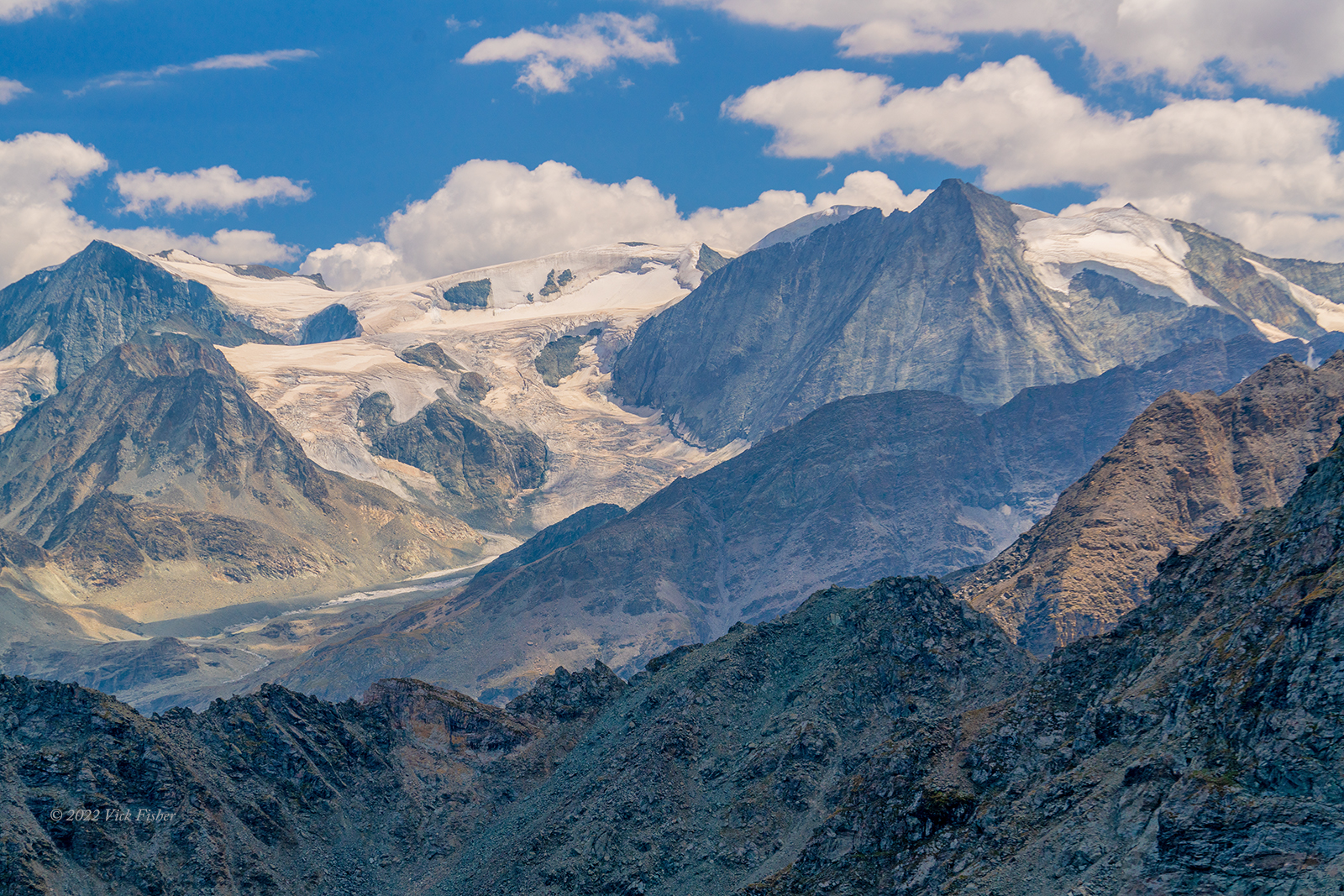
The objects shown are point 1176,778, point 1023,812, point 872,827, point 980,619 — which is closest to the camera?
point 1176,778

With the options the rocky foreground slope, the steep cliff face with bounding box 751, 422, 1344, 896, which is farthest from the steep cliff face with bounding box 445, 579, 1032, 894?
the steep cliff face with bounding box 751, 422, 1344, 896

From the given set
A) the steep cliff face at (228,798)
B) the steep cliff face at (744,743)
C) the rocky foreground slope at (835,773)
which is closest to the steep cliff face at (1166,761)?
the rocky foreground slope at (835,773)

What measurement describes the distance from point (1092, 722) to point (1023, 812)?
1221cm

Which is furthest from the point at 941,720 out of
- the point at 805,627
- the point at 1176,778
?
the point at 805,627

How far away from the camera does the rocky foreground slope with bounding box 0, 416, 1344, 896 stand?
88.9 m

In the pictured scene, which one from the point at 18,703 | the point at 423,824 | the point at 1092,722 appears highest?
the point at 18,703

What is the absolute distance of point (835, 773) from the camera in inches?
5994

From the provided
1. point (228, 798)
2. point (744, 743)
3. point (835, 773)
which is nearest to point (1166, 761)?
point (835, 773)

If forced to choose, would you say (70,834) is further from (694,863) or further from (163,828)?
(694,863)

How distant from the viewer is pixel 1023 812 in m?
104

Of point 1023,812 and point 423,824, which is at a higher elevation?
point 1023,812

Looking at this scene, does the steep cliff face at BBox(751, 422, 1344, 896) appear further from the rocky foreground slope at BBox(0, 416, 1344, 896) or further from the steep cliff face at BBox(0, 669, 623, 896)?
the steep cliff face at BBox(0, 669, 623, 896)

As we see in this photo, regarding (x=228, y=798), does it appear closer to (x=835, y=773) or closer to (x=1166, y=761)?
(x=835, y=773)

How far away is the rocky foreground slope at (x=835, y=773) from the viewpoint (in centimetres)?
8894
